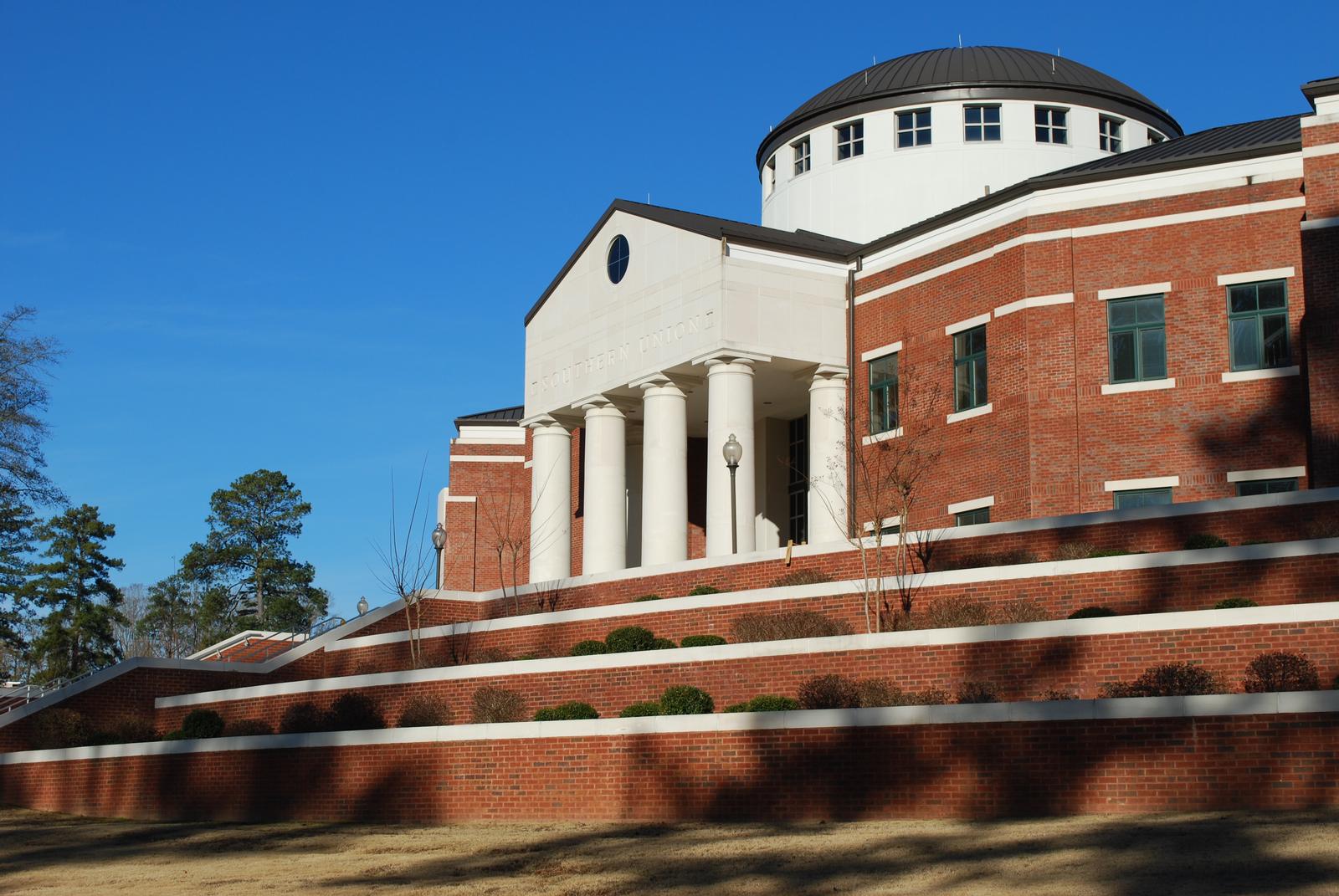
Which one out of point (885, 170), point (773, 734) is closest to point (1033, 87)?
point (885, 170)

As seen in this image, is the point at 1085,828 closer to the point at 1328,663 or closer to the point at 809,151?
the point at 1328,663

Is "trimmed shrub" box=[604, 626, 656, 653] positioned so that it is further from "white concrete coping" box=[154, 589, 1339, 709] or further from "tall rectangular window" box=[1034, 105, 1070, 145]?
"tall rectangular window" box=[1034, 105, 1070, 145]

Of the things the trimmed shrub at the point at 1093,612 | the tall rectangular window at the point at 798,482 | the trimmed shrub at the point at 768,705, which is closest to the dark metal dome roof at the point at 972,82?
the tall rectangular window at the point at 798,482

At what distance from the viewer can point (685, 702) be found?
20.6m

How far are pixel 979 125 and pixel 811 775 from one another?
29582 millimetres

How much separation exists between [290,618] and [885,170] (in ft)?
166

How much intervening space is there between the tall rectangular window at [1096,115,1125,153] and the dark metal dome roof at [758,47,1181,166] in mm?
352

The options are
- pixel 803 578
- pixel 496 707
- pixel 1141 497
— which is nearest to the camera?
pixel 496 707

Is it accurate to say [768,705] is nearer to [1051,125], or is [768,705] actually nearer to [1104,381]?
[1104,381]

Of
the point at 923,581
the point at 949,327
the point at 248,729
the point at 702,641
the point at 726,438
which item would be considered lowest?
the point at 248,729

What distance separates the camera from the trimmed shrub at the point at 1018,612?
21.4 meters

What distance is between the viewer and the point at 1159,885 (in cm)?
1179

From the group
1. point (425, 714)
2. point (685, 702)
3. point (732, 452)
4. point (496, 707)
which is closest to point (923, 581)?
point (685, 702)

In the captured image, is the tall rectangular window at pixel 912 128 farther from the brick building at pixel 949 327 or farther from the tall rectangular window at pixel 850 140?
the tall rectangular window at pixel 850 140
